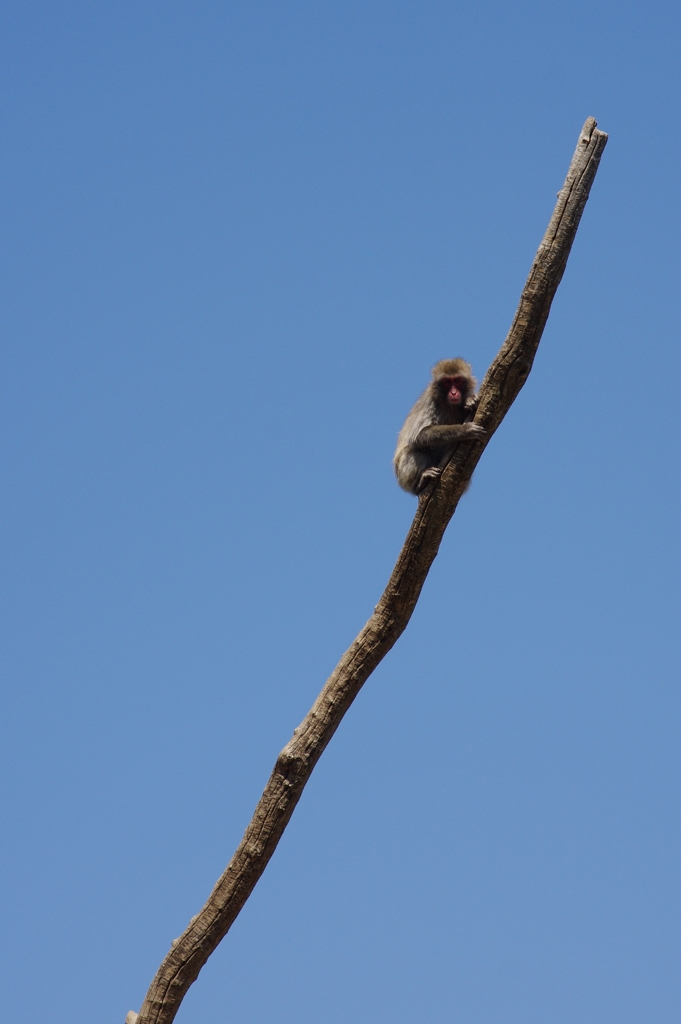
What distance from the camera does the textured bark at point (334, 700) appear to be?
6.96 meters

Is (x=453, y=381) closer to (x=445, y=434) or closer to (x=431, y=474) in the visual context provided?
(x=445, y=434)

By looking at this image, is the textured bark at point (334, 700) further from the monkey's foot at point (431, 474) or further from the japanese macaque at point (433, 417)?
the japanese macaque at point (433, 417)

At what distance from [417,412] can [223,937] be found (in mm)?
4487

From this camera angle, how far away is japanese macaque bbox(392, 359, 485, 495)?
873 centimetres

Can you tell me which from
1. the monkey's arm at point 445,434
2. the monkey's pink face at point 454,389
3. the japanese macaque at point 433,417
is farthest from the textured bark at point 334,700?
the monkey's pink face at point 454,389

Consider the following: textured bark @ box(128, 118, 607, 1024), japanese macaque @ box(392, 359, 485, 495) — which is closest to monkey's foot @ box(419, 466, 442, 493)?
textured bark @ box(128, 118, 607, 1024)

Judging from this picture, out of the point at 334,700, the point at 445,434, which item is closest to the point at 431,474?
the point at 445,434

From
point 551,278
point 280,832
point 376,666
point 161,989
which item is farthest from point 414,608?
point 161,989

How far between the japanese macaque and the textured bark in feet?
4.48

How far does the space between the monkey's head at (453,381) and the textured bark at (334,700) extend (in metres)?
1.68

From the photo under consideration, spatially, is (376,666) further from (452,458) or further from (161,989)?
(161,989)

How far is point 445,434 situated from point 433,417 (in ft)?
3.93

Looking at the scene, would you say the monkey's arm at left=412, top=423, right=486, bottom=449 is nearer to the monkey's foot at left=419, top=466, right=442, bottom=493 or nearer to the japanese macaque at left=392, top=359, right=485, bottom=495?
the japanese macaque at left=392, top=359, right=485, bottom=495

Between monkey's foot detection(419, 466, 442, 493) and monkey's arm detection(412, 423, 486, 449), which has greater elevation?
monkey's arm detection(412, 423, 486, 449)
